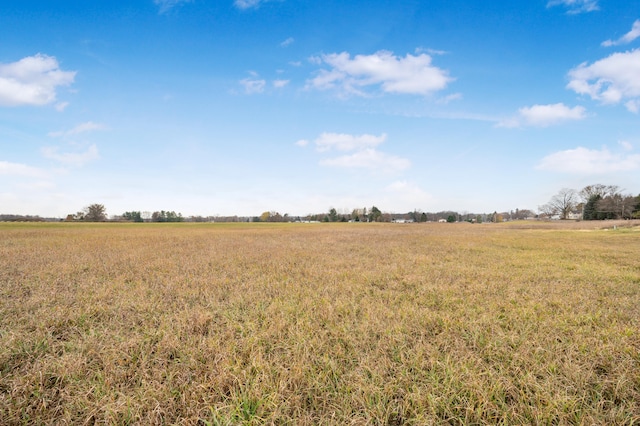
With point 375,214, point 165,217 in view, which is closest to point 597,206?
point 375,214

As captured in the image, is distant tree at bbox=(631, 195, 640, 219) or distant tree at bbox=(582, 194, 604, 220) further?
distant tree at bbox=(582, 194, 604, 220)

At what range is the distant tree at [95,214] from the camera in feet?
377

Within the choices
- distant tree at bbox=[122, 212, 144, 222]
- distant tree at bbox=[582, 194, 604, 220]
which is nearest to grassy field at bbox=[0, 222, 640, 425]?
distant tree at bbox=[582, 194, 604, 220]

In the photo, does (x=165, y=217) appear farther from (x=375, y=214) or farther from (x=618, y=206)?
(x=618, y=206)

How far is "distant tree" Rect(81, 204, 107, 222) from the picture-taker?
377 feet

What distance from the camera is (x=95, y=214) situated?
377 ft

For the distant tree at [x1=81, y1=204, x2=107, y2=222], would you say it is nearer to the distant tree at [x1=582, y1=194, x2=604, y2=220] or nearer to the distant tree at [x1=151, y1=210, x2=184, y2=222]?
the distant tree at [x1=151, y1=210, x2=184, y2=222]

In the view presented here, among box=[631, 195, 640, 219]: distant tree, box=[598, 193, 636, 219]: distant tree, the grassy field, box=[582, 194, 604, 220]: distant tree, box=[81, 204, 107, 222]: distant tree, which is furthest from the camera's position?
box=[81, 204, 107, 222]: distant tree

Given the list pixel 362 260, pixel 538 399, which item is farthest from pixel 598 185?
pixel 538 399

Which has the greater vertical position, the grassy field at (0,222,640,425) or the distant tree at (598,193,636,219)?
the distant tree at (598,193,636,219)

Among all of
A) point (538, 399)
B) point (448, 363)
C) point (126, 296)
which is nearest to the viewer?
point (538, 399)

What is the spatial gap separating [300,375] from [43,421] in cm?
285

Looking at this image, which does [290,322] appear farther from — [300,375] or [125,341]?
[125,341]

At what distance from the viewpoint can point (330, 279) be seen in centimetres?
959
